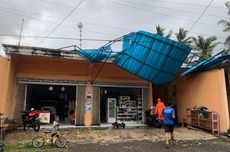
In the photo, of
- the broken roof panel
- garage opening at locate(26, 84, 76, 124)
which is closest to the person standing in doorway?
the broken roof panel

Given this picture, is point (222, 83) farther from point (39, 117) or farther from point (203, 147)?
point (39, 117)

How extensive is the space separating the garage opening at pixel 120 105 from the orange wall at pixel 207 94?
2.76 metres

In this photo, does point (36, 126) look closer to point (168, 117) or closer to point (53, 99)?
point (53, 99)

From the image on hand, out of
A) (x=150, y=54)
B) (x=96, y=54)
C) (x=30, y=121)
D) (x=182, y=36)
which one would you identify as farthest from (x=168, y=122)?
(x=182, y=36)

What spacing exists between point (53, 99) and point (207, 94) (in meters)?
9.35

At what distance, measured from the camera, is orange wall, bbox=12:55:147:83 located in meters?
11.2

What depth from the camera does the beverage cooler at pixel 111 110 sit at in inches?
509

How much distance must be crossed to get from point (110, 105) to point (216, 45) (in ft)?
69.6

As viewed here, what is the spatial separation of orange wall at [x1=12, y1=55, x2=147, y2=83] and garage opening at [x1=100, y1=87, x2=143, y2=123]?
88 centimetres

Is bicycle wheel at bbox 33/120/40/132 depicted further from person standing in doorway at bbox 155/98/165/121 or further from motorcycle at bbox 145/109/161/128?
person standing in doorway at bbox 155/98/165/121

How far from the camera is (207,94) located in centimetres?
1088

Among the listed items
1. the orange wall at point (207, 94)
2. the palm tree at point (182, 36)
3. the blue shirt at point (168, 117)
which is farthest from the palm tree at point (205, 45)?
the blue shirt at point (168, 117)

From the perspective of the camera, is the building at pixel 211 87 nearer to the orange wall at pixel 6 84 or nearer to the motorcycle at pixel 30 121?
the motorcycle at pixel 30 121

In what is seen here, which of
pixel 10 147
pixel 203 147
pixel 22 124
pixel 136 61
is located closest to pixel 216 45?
pixel 136 61
